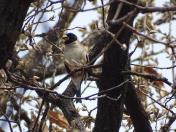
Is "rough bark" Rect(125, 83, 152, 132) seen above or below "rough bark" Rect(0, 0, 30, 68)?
below

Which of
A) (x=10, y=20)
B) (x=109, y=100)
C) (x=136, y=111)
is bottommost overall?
(x=136, y=111)

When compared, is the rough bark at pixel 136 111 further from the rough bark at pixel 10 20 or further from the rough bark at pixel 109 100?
the rough bark at pixel 10 20

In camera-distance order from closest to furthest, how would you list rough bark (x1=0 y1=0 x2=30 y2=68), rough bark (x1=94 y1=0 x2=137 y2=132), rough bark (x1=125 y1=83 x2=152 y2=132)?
1. rough bark (x1=0 y1=0 x2=30 y2=68)
2. rough bark (x1=94 y1=0 x2=137 y2=132)
3. rough bark (x1=125 y1=83 x2=152 y2=132)

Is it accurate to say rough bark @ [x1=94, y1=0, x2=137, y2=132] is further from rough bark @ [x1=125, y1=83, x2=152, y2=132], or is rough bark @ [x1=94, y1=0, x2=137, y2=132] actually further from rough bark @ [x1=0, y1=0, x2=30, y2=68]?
rough bark @ [x1=0, y1=0, x2=30, y2=68]

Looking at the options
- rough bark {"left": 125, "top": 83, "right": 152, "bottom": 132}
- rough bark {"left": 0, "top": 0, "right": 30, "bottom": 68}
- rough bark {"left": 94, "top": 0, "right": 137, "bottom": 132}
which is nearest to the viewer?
rough bark {"left": 0, "top": 0, "right": 30, "bottom": 68}

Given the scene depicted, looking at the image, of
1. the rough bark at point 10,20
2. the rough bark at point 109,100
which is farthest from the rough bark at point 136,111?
the rough bark at point 10,20

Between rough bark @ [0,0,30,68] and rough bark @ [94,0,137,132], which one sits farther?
rough bark @ [94,0,137,132]

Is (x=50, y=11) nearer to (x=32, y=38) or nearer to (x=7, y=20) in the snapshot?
(x=32, y=38)

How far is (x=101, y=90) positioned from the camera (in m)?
2.88

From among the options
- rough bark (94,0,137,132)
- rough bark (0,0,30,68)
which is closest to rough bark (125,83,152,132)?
rough bark (94,0,137,132)

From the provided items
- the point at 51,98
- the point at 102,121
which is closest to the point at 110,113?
the point at 102,121

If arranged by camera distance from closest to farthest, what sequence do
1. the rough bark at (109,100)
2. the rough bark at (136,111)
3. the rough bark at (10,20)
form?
the rough bark at (10,20) < the rough bark at (109,100) < the rough bark at (136,111)

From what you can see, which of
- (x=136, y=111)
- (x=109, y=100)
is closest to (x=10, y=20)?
→ (x=109, y=100)

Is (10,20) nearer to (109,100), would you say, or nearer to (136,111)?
(109,100)
